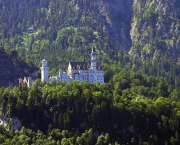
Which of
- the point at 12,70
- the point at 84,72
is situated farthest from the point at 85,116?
the point at 12,70

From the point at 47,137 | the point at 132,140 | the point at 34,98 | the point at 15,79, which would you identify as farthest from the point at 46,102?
the point at 15,79

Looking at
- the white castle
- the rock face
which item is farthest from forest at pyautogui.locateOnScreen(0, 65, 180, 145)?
the rock face

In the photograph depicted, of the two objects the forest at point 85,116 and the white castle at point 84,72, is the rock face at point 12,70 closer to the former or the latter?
the white castle at point 84,72

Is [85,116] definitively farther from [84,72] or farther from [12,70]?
[12,70]

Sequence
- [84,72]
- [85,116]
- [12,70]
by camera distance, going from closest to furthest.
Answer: [85,116], [84,72], [12,70]

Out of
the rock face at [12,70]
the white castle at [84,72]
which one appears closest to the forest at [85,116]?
the white castle at [84,72]

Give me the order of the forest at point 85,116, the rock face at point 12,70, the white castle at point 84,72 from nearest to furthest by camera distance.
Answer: the forest at point 85,116
the white castle at point 84,72
the rock face at point 12,70

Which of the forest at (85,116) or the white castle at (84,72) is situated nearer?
the forest at (85,116)

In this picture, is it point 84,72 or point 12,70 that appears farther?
point 12,70

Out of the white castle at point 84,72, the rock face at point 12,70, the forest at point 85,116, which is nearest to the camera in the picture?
the forest at point 85,116
